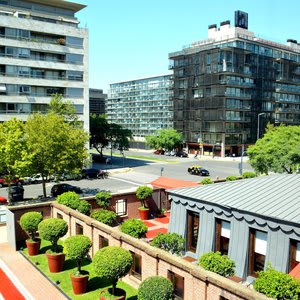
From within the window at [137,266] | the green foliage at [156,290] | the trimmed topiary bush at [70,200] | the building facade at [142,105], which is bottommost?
the window at [137,266]

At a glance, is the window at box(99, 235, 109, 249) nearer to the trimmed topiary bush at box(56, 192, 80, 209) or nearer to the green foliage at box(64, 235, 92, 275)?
the green foliage at box(64, 235, 92, 275)

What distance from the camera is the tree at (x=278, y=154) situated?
1507 inches

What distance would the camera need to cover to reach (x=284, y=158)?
38.4m

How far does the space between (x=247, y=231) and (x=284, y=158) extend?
79.6 ft

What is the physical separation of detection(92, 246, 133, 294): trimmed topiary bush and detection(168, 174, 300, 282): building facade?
548 centimetres

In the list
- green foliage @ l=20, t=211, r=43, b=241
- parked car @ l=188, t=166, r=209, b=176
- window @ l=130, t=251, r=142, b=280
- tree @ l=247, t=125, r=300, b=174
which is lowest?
parked car @ l=188, t=166, r=209, b=176

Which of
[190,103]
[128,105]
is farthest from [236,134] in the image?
[128,105]

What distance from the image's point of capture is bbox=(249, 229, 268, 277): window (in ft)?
53.0

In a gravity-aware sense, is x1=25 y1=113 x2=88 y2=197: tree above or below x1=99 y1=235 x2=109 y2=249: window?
above

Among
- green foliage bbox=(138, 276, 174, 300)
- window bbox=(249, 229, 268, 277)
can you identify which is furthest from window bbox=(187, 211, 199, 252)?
green foliage bbox=(138, 276, 174, 300)

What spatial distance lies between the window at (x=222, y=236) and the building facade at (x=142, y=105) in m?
97.2

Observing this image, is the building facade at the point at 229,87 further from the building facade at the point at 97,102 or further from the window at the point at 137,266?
the window at the point at 137,266

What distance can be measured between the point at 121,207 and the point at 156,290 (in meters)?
16.5

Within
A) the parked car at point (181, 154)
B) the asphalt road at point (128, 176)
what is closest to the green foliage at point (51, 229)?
the asphalt road at point (128, 176)
